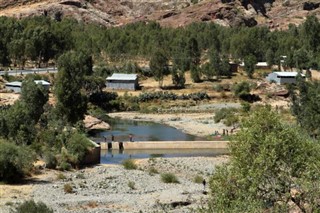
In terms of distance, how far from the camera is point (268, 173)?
2112 centimetres

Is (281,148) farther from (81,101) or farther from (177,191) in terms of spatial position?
(81,101)

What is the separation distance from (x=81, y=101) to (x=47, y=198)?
29.1m

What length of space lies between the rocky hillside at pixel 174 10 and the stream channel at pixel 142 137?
98.5m

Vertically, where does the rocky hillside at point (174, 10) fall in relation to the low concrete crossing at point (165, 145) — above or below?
above

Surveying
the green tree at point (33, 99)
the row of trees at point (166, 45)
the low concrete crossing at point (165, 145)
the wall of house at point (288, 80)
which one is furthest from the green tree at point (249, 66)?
the green tree at point (33, 99)

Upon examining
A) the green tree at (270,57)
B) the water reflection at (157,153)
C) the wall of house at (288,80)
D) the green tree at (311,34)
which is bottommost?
the water reflection at (157,153)

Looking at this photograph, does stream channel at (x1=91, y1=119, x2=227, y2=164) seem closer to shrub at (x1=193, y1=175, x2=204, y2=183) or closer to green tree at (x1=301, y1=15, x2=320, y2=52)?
shrub at (x1=193, y1=175, x2=204, y2=183)

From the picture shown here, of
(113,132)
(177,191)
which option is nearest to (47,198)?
(177,191)


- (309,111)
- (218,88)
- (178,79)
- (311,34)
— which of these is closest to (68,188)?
(309,111)

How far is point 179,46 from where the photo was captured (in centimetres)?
11962

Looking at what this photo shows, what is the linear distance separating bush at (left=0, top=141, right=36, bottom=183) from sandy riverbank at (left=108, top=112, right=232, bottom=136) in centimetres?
3098

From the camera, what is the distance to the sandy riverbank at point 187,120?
247 ft

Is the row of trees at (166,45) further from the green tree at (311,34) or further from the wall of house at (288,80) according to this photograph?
the wall of house at (288,80)

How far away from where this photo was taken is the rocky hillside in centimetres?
17862
